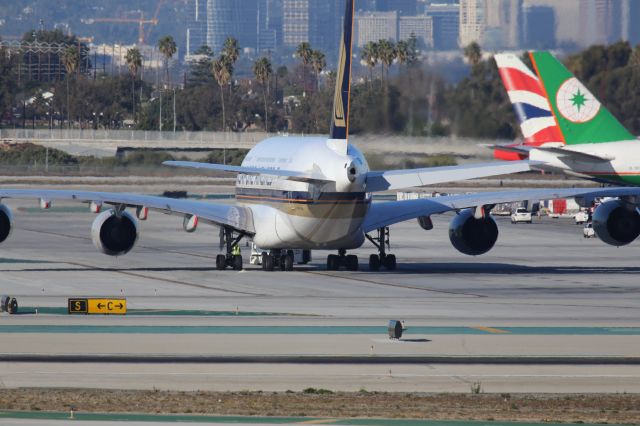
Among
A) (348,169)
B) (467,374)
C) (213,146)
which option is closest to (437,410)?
(467,374)

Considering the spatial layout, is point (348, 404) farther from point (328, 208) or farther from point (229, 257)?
point (229, 257)

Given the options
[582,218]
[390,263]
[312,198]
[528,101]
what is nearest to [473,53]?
[528,101]

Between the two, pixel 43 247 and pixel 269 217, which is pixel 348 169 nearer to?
pixel 269 217

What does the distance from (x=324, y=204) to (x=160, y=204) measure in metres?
6.11

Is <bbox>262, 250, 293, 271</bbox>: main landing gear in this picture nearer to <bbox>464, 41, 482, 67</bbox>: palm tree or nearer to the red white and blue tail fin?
the red white and blue tail fin

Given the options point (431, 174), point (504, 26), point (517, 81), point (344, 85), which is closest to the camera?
point (344, 85)

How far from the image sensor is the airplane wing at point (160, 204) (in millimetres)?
49125

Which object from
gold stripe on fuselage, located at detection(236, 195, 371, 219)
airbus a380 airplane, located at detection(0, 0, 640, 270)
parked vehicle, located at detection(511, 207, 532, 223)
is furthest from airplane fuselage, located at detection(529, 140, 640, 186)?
parked vehicle, located at detection(511, 207, 532, 223)

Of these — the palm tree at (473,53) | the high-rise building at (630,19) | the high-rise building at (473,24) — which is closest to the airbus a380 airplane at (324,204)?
the palm tree at (473,53)

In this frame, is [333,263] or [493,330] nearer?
[493,330]

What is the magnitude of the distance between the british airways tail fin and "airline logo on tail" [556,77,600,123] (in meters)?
21.5

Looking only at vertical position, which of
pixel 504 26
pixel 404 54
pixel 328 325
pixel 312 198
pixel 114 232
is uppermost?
pixel 504 26

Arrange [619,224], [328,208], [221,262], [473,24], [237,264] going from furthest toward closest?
[473,24] < [221,262] < [237,264] < [619,224] < [328,208]

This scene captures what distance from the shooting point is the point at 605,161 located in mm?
64438
